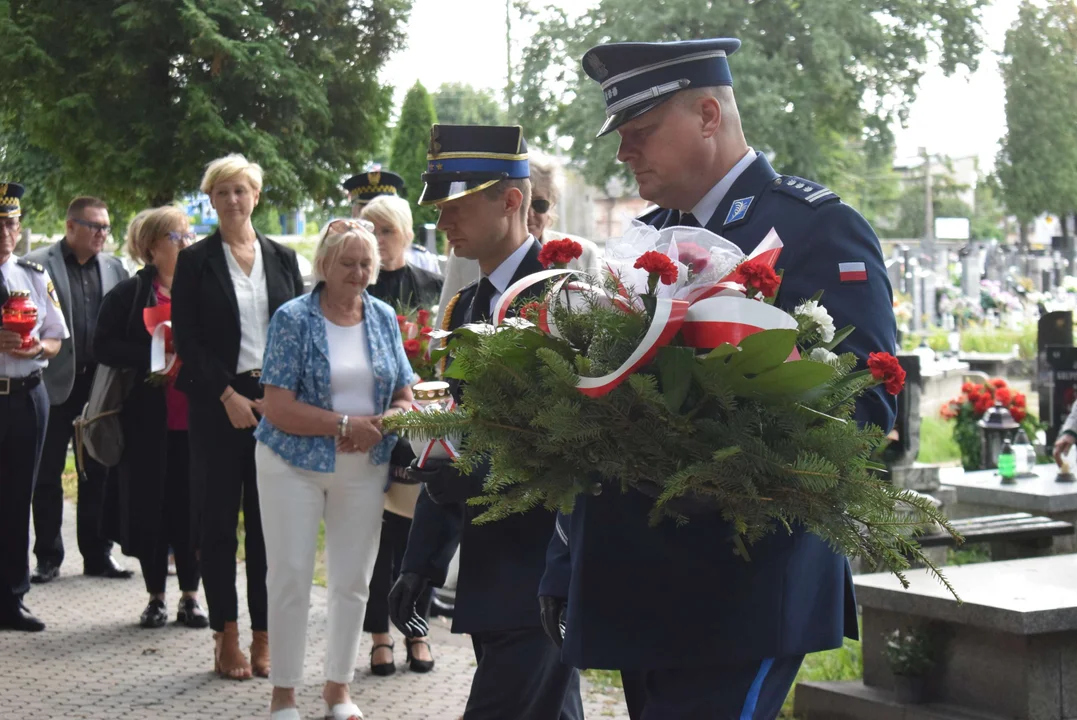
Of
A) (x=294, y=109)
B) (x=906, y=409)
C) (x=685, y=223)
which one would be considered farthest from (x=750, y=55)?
(x=685, y=223)

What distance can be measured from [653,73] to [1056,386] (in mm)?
9699

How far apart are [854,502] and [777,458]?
0.55 feet

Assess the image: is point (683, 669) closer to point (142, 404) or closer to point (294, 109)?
point (142, 404)

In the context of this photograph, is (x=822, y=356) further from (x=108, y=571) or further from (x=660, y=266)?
(x=108, y=571)

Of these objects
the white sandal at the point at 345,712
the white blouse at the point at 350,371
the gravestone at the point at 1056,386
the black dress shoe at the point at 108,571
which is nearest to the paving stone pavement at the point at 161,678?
the white sandal at the point at 345,712

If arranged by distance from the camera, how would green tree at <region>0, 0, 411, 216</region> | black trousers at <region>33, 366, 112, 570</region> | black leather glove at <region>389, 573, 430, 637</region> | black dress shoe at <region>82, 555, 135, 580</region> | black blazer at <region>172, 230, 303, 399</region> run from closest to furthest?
black leather glove at <region>389, 573, 430, 637</region> → black blazer at <region>172, 230, 303, 399</region> → black trousers at <region>33, 366, 112, 570</region> → black dress shoe at <region>82, 555, 135, 580</region> → green tree at <region>0, 0, 411, 216</region>

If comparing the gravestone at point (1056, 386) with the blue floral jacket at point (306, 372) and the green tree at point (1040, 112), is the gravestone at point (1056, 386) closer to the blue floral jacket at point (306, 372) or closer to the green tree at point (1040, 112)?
the blue floral jacket at point (306, 372)

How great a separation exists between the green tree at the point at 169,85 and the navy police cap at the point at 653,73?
30.5 feet

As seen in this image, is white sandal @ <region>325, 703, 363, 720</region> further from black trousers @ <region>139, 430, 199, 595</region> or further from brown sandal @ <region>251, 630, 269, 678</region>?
black trousers @ <region>139, 430, 199, 595</region>

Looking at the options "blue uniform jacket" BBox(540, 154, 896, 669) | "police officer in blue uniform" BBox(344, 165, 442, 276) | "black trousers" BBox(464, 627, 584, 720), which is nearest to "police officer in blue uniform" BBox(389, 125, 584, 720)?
"black trousers" BBox(464, 627, 584, 720)

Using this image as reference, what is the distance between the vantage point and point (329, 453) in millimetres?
5734

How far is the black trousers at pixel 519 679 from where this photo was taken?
358cm

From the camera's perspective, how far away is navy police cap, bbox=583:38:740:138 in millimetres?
3086

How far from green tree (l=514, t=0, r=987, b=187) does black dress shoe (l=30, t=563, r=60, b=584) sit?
82.4 ft
